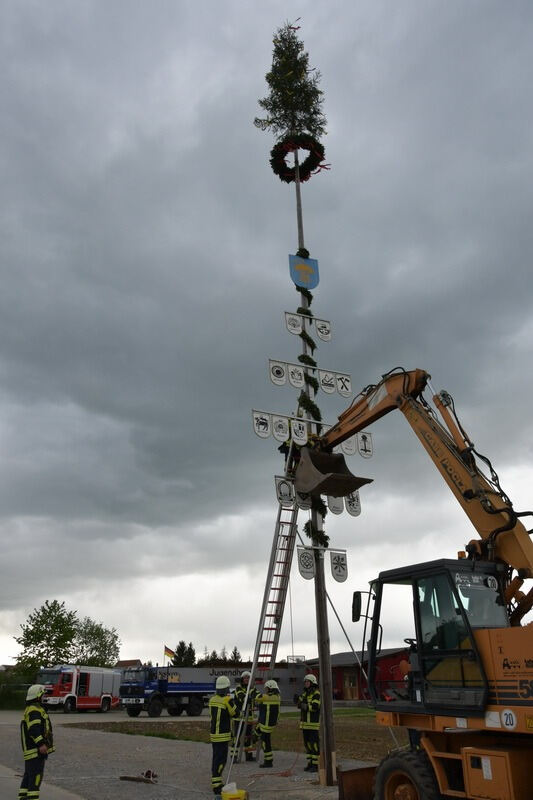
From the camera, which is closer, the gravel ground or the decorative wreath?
the gravel ground

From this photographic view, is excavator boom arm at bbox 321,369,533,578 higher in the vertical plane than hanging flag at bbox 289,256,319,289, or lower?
lower

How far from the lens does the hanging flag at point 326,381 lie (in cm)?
1506

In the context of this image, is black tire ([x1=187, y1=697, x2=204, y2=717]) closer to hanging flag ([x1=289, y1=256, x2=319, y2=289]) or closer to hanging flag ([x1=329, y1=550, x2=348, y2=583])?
hanging flag ([x1=329, y1=550, x2=348, y2=583])

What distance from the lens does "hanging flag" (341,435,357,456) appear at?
534 inches

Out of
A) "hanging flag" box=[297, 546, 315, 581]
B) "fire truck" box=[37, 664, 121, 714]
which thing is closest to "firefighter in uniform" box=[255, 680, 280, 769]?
"hanging flag" box=[297, 546, 315, 581]

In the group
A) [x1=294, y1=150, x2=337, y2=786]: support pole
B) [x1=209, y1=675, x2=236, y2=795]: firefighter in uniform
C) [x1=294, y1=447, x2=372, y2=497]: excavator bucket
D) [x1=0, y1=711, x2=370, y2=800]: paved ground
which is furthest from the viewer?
[x1=294, y1=150, x2=337, y2=786]: support pole

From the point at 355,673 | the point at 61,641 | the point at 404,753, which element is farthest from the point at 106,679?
the point at 404,753

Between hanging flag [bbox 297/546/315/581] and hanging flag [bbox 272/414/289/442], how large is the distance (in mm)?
2235

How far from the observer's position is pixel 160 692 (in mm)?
35781

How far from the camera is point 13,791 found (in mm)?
12039

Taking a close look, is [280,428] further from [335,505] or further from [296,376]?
[335,505]

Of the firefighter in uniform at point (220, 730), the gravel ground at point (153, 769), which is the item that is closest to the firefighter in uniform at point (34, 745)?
Result: the gravel ground at point (153, 769)

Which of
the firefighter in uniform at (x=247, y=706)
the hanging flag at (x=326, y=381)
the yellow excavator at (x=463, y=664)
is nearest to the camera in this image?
the yellow excavator at (x=463, y=664)

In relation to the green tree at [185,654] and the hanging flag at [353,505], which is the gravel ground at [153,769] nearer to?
the hanging flag at [353,505]
